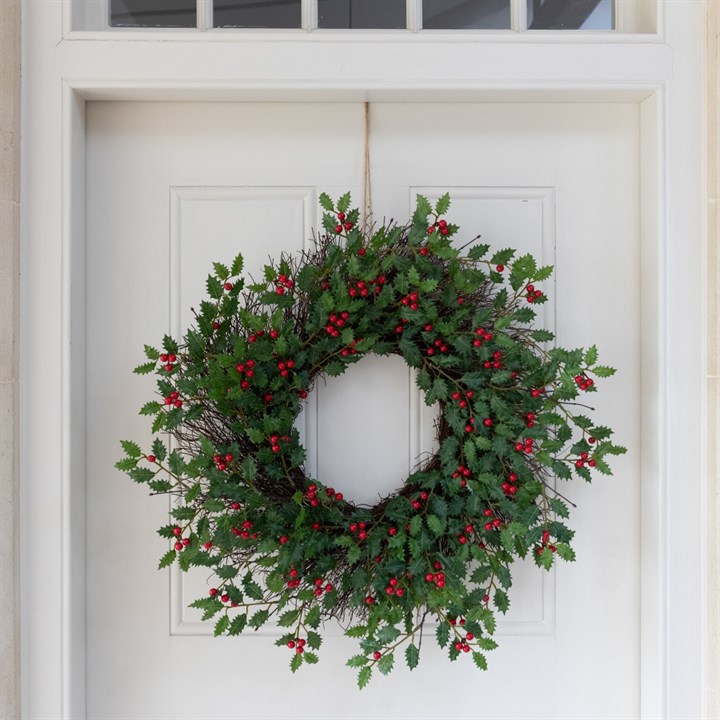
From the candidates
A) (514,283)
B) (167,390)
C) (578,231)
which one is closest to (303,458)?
(167,390)

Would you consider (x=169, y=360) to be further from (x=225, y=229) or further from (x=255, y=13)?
(x=255, y=13)

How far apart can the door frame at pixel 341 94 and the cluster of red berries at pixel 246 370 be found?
0.36m

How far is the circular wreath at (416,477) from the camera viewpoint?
1104 mm

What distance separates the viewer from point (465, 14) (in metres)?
1.28

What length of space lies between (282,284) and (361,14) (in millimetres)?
588

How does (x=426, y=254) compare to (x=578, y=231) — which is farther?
(x=578, y=231)

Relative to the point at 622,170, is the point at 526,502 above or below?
below

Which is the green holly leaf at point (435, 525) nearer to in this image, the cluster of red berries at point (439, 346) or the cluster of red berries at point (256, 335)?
the cluster of red berries at point (439, 346)

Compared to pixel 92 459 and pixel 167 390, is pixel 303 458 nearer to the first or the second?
pixel 167 390

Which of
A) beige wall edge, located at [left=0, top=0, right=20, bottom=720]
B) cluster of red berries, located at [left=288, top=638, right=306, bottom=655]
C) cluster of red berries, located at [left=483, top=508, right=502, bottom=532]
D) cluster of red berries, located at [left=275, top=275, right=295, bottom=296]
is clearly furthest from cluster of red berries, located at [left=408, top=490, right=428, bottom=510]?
beige wall edge, located at [left=0, top=0, right=20, bottom=720]

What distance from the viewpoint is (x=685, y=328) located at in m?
1.21

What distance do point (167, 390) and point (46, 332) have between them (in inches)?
10.7

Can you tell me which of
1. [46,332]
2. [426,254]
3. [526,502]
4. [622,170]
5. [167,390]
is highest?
[622,170]

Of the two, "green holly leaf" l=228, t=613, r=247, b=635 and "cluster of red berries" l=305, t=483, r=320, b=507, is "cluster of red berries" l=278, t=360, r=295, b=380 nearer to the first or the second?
"cluster of red berries" l=305, t=483, r=320, b=507
